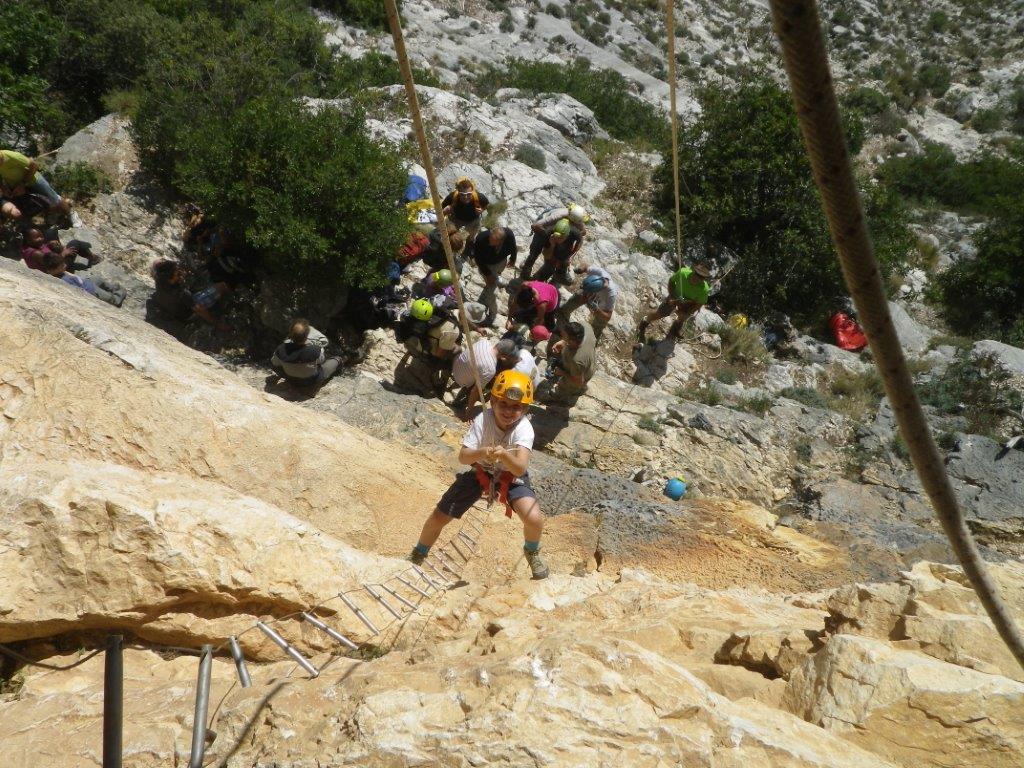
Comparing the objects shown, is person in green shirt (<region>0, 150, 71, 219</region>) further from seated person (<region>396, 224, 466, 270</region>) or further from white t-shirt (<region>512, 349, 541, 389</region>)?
white t-shirt (<region>512, 349, 541, 389</region>)

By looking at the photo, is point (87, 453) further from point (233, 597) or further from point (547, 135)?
point (547, 135)

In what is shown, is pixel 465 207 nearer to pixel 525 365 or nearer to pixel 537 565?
pixel 525 365

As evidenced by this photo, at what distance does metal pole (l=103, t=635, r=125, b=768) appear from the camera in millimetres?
2262

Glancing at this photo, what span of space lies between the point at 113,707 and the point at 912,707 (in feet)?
10.8

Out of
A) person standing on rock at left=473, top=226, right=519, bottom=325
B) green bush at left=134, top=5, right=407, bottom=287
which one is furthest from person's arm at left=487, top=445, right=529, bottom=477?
person standing on rock at left=473, top=226, right=519, bottom=325

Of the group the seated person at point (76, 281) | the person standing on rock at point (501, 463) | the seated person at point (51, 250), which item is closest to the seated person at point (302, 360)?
the seated person at point (76, 281)

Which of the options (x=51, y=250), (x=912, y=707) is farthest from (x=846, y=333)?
(x=51, y=250)

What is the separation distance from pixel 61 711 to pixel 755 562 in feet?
17.5

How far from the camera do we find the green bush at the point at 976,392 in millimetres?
11070

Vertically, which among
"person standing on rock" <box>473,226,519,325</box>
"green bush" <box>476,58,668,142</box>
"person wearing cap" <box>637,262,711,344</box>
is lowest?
"person standing on rock" <box>473,226,519,325</box>

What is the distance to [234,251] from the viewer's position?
373 inches

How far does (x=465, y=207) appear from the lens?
10.3 m

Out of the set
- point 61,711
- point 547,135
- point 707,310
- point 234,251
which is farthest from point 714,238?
point 61,711

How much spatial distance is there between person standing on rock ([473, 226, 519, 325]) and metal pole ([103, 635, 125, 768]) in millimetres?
8365
